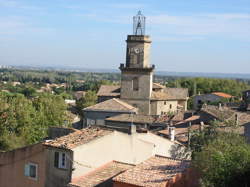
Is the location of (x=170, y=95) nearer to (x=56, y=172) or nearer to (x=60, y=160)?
(x=56, y=172)

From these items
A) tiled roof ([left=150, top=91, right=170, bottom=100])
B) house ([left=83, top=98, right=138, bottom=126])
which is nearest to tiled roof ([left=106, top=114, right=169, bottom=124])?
house ([left=83, top=98, right=138, bottom=126])

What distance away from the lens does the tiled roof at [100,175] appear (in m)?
17.8

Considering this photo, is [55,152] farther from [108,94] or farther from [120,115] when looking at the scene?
[108,94]

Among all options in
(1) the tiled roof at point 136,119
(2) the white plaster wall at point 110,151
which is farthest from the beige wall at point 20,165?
(1) the tiled roof at point 136,119

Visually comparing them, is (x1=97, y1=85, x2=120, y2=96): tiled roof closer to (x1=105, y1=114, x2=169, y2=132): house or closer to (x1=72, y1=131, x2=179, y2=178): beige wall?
(x1=105, y1=114, x2=169, y2=132): house

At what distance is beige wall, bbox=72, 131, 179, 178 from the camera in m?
18.5

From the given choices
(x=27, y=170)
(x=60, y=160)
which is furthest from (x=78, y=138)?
(x=27, y=170)

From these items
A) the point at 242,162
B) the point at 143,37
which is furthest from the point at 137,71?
the point at 242,162

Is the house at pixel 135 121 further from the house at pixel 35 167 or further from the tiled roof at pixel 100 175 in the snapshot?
the tiled roof at pixel 100 175

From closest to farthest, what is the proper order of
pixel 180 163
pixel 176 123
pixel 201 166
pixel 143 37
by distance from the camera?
pixel 201 166 → pixel 180 163 → pixel 176 123 → pixel 143 37

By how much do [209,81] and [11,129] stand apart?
81.1 m

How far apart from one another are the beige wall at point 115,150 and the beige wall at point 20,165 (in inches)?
82.3

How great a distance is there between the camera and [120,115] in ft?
142

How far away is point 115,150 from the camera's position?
20156mm
